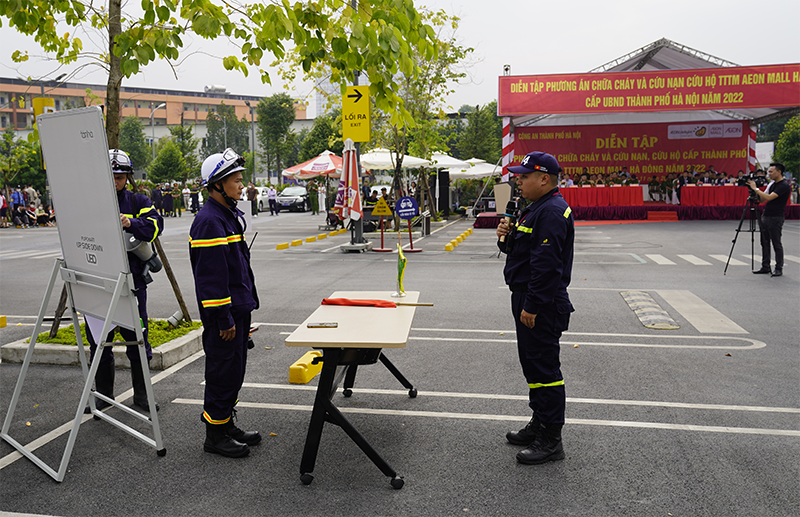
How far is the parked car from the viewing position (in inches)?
1599

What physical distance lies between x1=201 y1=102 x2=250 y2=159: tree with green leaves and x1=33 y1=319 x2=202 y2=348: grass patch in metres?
77.0

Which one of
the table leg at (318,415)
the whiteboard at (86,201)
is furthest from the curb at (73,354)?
the table leg at (318,415)

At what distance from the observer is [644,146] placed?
29.3m

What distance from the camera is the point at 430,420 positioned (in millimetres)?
4723

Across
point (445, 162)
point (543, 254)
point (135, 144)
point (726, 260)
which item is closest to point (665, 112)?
point (445, 162)

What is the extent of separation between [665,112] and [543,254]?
25549mm

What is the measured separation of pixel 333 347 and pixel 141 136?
3271 inches

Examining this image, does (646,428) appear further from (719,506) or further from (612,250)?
(612,250)

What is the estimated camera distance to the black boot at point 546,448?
394 cm

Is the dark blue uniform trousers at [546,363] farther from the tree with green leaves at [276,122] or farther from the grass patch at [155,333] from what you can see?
the tree with green leaves at [276,122]

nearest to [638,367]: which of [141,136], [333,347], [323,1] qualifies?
[333,347]

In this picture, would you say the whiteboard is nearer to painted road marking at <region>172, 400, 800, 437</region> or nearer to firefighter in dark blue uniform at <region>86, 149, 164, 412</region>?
firefighter in dark blue uniform at <region>86, 149, 164, 412</region>

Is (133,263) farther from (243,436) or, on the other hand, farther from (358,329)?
(358,329)

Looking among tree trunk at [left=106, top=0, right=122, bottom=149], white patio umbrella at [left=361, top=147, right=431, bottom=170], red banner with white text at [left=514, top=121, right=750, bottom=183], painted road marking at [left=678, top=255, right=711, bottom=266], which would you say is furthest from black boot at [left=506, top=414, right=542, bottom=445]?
red banner with white text at [left=514, top=121, right=750, bottom=183]
